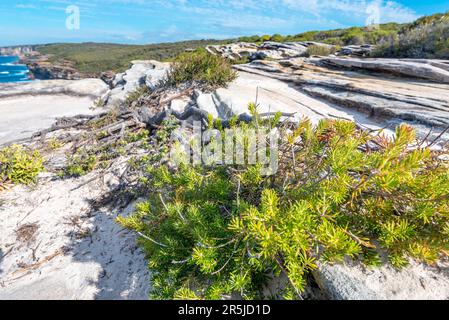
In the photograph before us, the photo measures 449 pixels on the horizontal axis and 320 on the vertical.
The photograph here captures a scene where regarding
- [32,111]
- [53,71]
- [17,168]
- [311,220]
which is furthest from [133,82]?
[53,71]

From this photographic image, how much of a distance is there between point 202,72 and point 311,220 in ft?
21.4

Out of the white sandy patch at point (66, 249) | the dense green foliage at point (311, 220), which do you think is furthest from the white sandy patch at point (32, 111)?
the dense green foliage at point (311, 220)

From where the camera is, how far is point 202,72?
718cm

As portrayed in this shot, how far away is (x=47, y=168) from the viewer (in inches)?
189

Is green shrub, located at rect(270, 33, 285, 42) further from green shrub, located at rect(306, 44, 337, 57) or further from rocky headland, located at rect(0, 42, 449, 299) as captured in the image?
rocky headland, located at rect(0, 42, 449, 299)

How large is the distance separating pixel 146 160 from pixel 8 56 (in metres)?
235

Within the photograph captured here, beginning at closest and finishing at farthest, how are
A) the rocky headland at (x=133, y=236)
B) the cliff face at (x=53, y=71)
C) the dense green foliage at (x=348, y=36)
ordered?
the rocky headland at (x=133, y=236) < the dense green foliage at (x=348, y=36) < the cliff face at (x=53, y=71)

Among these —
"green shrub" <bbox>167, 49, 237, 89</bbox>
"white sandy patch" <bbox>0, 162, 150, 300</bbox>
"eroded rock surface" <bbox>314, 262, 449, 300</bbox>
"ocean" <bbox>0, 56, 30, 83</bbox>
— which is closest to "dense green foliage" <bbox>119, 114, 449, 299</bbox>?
"eroded rock surface" <bbox>314, 262, 449, 300</bbox>

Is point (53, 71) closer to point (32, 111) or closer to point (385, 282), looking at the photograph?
point (32, 111)

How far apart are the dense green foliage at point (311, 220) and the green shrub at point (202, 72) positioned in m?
5.28

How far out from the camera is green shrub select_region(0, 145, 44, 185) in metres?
4.37

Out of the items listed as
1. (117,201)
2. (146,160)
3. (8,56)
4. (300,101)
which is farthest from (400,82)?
(8,56)

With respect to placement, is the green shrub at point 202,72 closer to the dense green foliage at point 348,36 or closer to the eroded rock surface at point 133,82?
the eroded rock surface at point 133,82

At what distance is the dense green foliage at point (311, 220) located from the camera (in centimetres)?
140
